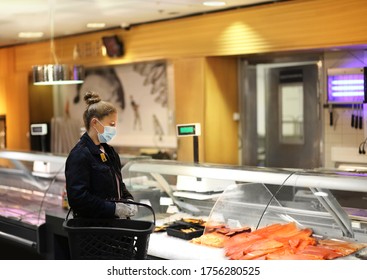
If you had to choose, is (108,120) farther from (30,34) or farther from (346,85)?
(30,34)

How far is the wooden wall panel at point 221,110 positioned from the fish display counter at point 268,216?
2247 mm

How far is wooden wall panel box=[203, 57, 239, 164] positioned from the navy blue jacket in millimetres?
3170

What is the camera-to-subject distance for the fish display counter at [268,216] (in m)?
3.00

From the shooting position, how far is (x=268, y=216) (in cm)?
340

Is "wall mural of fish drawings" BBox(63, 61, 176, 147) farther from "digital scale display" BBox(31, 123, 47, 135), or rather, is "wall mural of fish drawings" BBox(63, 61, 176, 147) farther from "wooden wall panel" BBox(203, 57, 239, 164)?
"digital scale display" BBox(31, 123, 47, 135)

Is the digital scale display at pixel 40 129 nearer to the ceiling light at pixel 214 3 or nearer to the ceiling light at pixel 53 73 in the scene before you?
the ceiling light at pixel 53 73

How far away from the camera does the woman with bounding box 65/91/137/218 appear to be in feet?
9.11

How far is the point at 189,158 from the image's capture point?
6168 mm

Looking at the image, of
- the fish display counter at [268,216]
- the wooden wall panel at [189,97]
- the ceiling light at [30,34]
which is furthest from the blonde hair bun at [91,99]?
the ceiling light at [30,34]

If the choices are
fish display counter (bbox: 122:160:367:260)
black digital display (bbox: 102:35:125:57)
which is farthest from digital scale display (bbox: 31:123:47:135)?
black digital display (bbox: 102:35:125:57)

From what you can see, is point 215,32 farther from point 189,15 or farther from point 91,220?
point 91,220

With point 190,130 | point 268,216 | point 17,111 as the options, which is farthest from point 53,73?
point 17,111

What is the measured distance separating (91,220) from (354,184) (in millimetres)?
1365
